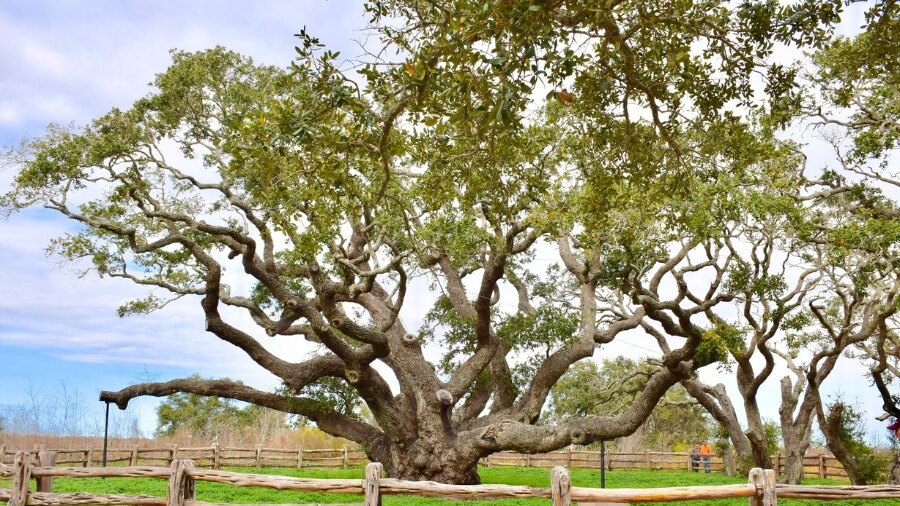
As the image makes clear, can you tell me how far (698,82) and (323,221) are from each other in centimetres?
370

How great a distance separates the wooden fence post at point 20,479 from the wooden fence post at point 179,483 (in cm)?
177

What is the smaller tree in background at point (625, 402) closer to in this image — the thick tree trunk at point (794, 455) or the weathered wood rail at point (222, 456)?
the thick tree trunk at point (794, 455)

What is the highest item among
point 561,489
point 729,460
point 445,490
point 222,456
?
point 561,489

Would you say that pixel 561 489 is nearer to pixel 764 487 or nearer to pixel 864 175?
pixel 764 487

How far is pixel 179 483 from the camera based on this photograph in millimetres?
6906

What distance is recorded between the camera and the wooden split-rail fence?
6.21 metres

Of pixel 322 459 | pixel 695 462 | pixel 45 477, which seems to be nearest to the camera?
pixel 45 477

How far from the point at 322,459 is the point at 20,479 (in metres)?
15.7

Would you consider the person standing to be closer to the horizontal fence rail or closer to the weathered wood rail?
the horizontal fence rail

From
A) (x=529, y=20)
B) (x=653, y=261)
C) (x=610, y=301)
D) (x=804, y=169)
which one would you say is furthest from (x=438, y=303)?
(x=529, y=20)

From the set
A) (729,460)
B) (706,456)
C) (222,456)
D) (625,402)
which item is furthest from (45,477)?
(706,456)

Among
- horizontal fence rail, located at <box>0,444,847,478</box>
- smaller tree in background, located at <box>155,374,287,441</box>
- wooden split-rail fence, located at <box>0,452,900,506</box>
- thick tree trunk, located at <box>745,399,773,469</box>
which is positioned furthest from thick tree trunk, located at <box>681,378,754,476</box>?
smaller tree in background, located at <box>155,374,287,441</box>

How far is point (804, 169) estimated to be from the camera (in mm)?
14945

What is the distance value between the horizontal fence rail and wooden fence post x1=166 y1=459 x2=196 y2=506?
10507mm
